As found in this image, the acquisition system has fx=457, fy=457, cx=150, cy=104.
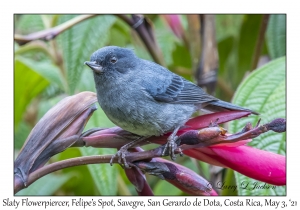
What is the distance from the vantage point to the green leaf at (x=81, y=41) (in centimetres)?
147

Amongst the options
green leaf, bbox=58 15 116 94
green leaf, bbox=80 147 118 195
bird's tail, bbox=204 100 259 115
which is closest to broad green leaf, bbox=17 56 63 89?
green leaf, bbox=58 15 116 94

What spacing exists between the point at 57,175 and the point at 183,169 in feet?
2.88

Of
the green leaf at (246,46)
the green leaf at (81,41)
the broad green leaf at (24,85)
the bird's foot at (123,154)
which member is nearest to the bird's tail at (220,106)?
the bird's foot at (123,154)

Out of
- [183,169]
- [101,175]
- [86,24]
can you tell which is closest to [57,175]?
[101,175]

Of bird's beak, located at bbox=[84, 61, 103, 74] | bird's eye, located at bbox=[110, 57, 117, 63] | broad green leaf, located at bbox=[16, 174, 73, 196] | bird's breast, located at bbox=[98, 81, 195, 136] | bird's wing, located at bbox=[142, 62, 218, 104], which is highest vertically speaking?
bird's eye, located at bbox=[110, 57, 117, 63]

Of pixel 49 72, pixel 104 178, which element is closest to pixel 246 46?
pixel 49 72

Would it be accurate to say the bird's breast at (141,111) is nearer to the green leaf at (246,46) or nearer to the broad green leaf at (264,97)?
the broad green leaf at (264,97)

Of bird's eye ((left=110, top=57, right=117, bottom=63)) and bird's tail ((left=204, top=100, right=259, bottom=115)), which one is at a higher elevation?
bird's eye ((left=110, top=57, right=117, bottom=63))

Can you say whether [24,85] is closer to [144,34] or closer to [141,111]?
[144,34]

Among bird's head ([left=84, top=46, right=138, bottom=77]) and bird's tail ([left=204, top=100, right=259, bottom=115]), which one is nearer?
bird's tail ([left=204, top=100, right=259, bottom=115])

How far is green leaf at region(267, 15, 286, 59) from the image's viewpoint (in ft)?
5.51

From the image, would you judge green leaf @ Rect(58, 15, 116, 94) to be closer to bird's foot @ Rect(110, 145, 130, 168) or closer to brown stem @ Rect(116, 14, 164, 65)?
brown stem @ Rect(116, 14, 164, 65)

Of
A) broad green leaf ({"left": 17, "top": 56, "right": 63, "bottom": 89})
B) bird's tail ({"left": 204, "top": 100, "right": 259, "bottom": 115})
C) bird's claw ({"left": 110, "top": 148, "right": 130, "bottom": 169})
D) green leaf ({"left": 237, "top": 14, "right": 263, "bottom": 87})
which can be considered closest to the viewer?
bird's claw ({"left": 110, "top": 148, "right": 130, "bottom": 169})

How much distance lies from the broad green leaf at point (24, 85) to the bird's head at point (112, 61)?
0.39 meters
